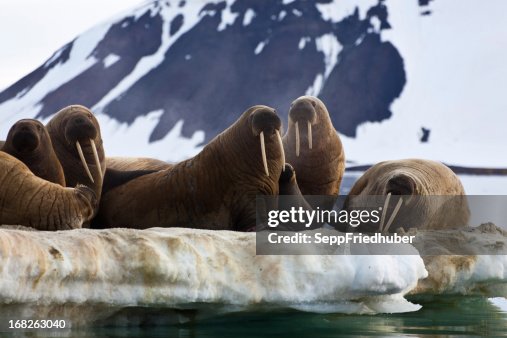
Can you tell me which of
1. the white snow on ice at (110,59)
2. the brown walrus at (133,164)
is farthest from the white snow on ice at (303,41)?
the brown walrus at (133,164)

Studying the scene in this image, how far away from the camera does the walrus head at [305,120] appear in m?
10.2

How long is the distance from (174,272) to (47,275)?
28.8 inches

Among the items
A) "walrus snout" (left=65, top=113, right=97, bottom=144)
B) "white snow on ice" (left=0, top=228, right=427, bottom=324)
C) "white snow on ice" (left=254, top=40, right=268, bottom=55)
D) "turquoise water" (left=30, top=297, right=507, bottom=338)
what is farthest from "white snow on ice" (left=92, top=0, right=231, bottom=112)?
"white snow on ice" (left=0, top=228, right=427, bottom=324)

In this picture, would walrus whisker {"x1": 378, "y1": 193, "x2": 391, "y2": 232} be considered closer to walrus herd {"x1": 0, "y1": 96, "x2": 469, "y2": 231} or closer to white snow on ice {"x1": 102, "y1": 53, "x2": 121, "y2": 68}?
walrus herd {"x1": 0, "y1": 96, "x2": 469, "y2": 231}

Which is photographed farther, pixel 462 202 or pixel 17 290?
Result: pixel 462 202

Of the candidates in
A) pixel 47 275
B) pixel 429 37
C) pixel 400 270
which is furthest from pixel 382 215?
Answer: pixel 429 37

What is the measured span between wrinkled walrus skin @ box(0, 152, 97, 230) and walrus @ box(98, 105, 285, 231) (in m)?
1.14

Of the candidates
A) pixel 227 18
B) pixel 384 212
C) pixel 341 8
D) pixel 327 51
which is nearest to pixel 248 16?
pixel 227 18

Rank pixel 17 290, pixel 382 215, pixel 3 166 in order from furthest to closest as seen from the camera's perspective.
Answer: pixel 382 215, pixel 3 166, pixel 17 290

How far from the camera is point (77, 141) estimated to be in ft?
28.4

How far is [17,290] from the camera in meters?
5.55

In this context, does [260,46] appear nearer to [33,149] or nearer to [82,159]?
[82,159]

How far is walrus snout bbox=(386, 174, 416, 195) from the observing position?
919 cm

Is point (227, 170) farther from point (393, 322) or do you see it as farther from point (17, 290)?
point (17, 290)
